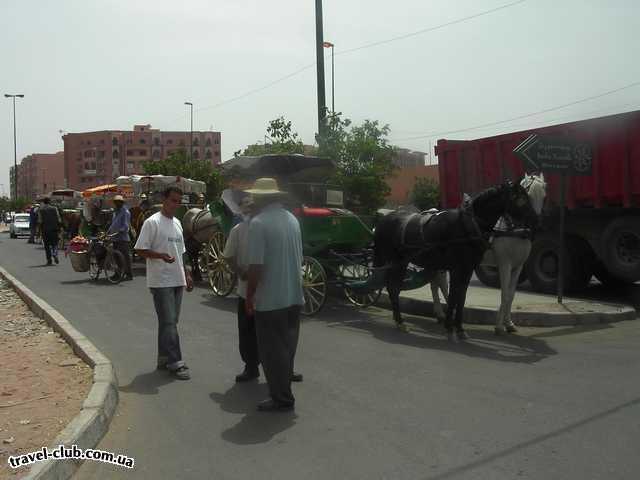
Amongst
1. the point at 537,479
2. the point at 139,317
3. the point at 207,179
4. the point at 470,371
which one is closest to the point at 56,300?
the point at 139,317

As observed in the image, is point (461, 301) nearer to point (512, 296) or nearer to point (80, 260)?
point (512, 296)

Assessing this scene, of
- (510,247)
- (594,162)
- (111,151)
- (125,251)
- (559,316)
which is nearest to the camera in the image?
(510,247)

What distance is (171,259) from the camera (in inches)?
256

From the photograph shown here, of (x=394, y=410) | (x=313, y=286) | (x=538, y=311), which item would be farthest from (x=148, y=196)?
(x=394, y=410)

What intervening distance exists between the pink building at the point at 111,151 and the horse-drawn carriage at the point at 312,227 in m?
119

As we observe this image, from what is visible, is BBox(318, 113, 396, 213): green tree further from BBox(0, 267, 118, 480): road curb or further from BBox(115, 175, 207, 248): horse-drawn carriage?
BBox(0, 267, 118, 480): road curb

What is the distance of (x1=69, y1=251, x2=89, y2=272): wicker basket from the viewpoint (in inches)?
574

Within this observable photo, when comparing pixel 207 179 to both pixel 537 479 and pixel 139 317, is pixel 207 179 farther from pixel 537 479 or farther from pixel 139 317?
pixel 537 479

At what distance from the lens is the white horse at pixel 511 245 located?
8328mm

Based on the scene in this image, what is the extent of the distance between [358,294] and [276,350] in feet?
17.3

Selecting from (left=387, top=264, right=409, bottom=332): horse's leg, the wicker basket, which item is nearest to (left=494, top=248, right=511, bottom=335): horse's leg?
(left=387, top=264, right=409, bottom=332): horse's leg

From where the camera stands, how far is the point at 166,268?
657cm

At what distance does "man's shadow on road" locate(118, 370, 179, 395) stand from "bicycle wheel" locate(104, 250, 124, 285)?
27.5 ft

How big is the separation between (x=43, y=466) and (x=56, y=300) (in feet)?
28.3
